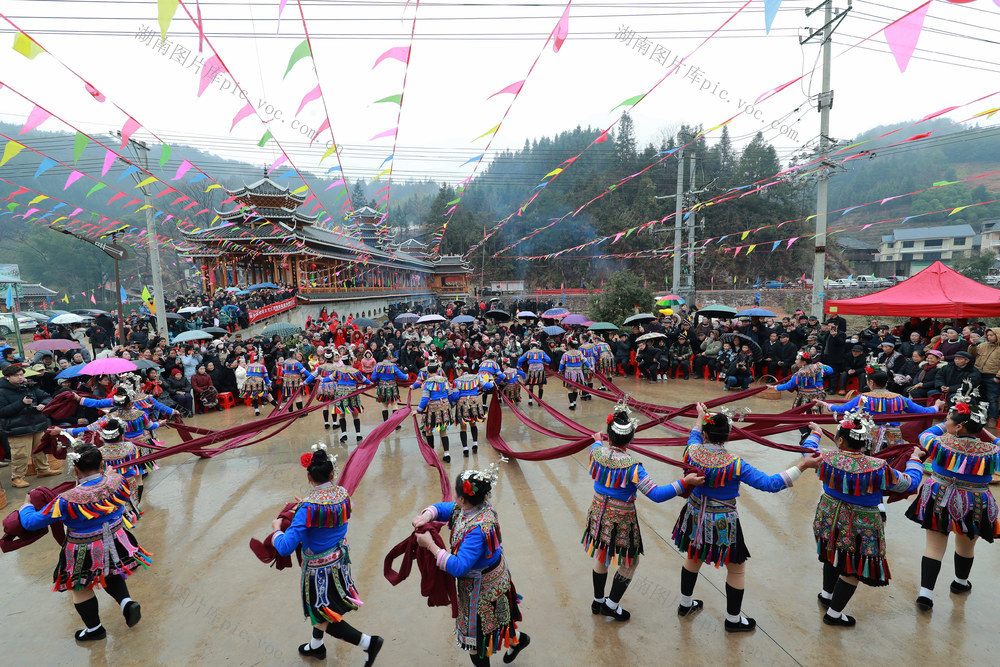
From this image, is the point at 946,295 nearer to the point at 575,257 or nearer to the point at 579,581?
the point at 579,581

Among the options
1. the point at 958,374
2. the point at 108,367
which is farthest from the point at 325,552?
the point at 958,374

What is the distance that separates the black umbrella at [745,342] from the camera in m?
11.0

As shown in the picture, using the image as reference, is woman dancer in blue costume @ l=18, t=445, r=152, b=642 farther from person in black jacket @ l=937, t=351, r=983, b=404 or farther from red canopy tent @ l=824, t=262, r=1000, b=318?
red canopy tent @ l=824, t=262, r=1000, b=318

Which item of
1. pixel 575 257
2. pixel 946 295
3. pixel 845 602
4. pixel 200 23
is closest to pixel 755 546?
pixel 845 602

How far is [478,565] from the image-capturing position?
2461 mm

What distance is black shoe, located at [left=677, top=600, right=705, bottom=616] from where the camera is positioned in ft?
10.8

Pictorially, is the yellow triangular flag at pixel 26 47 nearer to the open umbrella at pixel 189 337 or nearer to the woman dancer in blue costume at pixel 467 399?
the woman dancer in blue costume at pixel 467 399

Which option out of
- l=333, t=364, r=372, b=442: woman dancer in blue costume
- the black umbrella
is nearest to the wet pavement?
l=333, t=364, r=372, b=442: woman dancer in blue costume

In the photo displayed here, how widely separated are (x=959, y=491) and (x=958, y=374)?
392cm

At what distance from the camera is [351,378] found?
25.1 feet

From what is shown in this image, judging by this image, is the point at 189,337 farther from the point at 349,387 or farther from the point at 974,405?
the point at 974,405

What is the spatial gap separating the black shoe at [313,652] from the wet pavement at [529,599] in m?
0.08

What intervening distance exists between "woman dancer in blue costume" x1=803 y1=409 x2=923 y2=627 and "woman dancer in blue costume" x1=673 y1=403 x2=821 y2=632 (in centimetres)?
17

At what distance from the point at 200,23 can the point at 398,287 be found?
131ft
